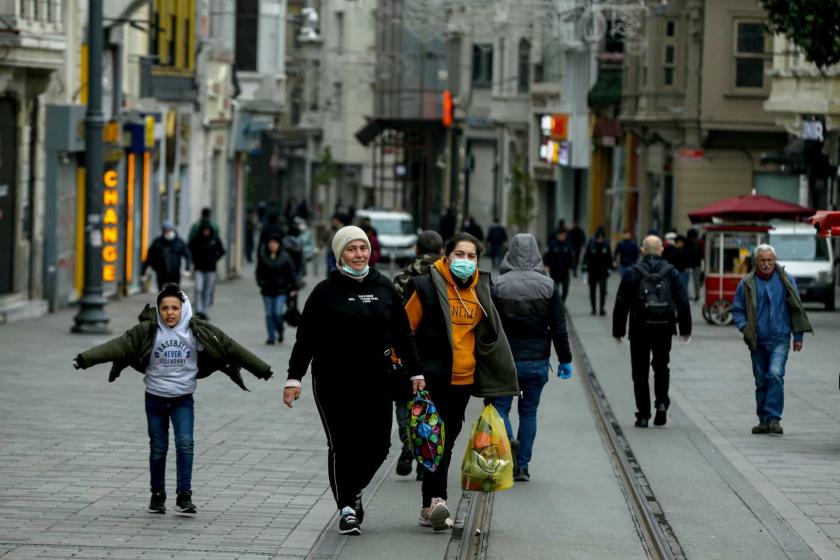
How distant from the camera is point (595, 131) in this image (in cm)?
6512

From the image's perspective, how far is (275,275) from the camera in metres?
25.7

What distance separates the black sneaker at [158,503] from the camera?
446 inches

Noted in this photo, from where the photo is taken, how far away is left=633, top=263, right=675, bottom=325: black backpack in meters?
17.1

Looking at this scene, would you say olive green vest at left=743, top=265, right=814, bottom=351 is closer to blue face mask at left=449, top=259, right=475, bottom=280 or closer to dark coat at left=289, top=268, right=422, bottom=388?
blue face mask at left=449, top=259, right=475, bottom=280

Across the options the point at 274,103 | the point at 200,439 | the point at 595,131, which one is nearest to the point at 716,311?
the point at 200,439

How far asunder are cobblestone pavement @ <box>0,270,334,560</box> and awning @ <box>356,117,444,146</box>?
59.9 meters

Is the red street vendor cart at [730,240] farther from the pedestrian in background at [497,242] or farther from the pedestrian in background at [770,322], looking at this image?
→ the pedestrian in background at [497,242]

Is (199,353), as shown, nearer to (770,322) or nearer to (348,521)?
(348,521)

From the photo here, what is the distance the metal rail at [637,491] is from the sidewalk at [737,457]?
83mm

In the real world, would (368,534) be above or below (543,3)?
below

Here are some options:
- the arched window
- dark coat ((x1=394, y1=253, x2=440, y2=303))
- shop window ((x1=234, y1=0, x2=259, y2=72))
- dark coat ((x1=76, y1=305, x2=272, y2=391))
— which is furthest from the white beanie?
the arched window

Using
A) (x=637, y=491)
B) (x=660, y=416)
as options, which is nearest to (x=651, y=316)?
Result: (x=660, y=416)

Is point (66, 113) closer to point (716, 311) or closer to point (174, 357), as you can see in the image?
point (716, 311)

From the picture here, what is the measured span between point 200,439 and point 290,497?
127 inches
